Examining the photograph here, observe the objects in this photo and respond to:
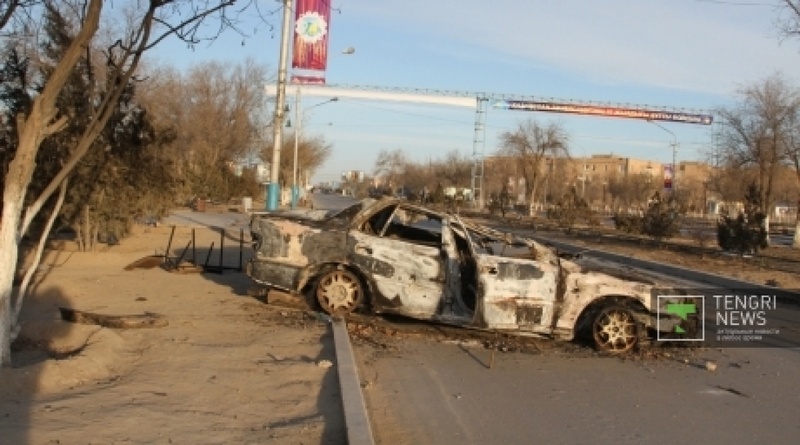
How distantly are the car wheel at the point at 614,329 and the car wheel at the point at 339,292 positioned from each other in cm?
290

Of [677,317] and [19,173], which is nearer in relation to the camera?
[19,173]

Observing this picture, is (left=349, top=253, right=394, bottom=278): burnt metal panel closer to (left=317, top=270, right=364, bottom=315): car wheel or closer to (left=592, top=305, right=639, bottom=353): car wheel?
(left=317, top=270, right=364, bottom=315): car wheel

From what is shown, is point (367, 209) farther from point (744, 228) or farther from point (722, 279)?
point (744, 228)

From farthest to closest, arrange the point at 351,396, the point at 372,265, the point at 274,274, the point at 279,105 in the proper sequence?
the point at 279,105 → the point at 274,274 → the point at 372,265 → the point at 351,396

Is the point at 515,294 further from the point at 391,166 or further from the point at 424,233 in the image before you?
the point at 391,166

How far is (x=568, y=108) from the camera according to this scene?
57969mm

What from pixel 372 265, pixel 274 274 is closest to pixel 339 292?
pixel 372 265

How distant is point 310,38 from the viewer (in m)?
20.1

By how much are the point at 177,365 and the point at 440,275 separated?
11.5 ft

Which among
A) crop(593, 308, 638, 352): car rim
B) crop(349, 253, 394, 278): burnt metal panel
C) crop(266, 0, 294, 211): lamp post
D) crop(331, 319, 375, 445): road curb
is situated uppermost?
crop(266, 0, 294, 211): lamp post

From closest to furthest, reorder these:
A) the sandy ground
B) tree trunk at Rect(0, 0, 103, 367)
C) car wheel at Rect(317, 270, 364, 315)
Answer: the sandy ground
tree trunk at Rect(0, 0, 103, 367)
car wheel at Rect(317, 270, 364, 315)

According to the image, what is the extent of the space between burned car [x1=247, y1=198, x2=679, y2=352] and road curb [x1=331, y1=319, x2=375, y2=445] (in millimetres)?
1325

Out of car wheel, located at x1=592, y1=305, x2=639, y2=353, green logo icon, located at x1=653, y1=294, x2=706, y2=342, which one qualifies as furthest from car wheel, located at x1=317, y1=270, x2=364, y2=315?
green logo icon, located at x1=653, y1=294, x2=706, y2=342

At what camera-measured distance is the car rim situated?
355 inches
